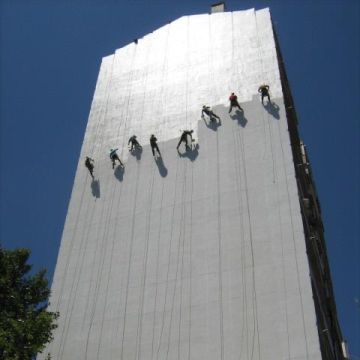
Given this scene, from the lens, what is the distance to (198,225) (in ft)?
64.8

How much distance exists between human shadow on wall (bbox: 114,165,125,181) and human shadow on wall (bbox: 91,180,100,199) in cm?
93

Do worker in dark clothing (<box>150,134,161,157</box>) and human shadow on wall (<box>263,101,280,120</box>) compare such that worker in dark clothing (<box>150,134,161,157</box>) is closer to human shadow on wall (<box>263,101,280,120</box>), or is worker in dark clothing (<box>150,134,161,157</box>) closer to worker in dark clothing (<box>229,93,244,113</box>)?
worker in dark clothing (<box>229,93,244,113</box>)

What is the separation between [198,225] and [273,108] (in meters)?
6.04

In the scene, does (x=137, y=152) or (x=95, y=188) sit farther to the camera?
(x=137, y=152)

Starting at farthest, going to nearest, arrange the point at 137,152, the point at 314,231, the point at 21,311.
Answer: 1. the point at 314,231
2. the point at 137,152
3. the point at 21,311

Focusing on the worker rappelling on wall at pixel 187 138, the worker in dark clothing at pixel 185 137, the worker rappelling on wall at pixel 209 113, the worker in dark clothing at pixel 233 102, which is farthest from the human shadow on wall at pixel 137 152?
the worker in dark clothing at pixel 233 102

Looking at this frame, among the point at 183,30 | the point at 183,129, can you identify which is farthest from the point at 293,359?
the point at 183,30

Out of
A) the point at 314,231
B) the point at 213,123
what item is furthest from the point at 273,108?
the point at 314,231

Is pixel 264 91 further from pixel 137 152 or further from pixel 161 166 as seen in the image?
pixel 137 152

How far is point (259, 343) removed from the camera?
1603 centimetres

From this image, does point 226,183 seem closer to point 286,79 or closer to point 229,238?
point 229,238

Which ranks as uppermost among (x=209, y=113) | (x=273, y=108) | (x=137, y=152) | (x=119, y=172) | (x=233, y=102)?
(x=233, y=102)

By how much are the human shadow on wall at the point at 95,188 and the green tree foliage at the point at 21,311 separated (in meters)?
8.05

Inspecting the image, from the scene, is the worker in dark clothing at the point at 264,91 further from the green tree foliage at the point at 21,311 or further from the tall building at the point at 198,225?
the green tree foliage at the point at 21,311
